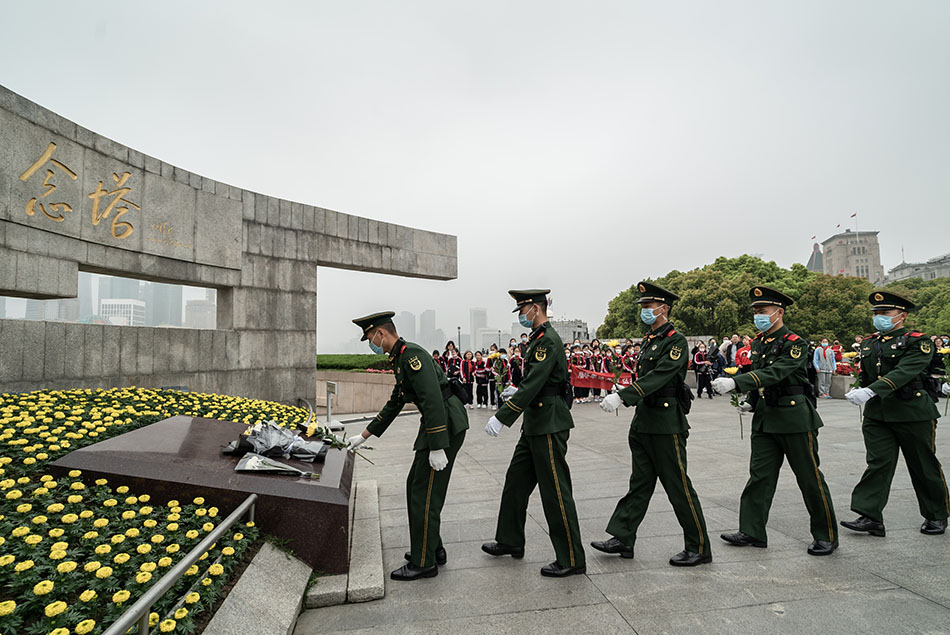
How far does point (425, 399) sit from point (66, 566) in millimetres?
1981

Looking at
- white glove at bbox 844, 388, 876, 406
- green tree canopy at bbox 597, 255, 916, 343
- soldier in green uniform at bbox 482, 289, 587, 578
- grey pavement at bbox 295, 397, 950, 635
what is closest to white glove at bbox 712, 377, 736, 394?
soldier in green uniform at bbox 482, 289, 587, 578

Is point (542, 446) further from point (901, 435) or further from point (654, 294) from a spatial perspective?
point (901, 435)

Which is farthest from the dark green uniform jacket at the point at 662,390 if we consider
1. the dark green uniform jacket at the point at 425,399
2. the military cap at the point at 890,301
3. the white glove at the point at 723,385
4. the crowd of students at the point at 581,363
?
the crowd of students at the point at 581,363

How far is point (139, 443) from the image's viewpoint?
384 centimetres

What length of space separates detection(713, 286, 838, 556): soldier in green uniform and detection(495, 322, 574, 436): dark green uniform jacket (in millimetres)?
1051

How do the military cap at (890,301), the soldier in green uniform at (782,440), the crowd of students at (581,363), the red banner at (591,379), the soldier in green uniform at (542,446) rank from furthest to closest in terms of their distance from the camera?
the red banner at (591,379) → the crowd of students at (581,363) → the military cap at (890,301) → the soldier in green uniform at (782,440) → the soldier in green uniform at (542,446)

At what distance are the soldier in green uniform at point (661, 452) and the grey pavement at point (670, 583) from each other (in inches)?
5.8

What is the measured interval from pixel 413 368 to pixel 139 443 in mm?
2028

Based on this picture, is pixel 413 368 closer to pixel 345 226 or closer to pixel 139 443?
pixel 139 443

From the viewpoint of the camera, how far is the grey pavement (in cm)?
282

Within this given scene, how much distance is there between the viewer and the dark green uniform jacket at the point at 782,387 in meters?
3.83

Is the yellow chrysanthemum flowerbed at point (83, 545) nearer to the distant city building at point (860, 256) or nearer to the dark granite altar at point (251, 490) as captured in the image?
the dark granite altar at point (251, 490)

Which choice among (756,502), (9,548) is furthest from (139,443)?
(756,502)

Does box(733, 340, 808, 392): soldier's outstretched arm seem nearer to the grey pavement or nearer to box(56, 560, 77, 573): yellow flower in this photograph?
the grey pavement
